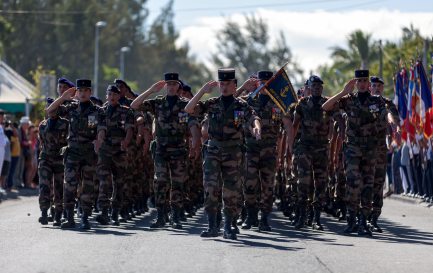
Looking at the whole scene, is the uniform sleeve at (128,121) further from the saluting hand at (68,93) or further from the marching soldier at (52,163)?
the saluting hand at (68,93)

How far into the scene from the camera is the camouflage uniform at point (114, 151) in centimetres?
1733

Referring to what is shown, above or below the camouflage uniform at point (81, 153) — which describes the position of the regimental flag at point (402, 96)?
above

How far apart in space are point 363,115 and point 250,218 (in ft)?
7.01

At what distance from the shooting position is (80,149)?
55.2 feet

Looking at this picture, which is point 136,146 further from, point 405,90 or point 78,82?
point 405,90

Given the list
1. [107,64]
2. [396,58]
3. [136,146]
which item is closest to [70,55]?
[107,64]

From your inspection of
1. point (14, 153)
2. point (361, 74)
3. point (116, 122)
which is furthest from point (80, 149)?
point (14, 153)

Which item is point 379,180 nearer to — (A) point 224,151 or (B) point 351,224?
(B) point 351,224

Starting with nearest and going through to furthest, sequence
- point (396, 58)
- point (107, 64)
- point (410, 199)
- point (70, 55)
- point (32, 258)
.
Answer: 1. point (32, 258)
2. point (410, 199)
3. point (396, 58)
4. point (70, 55)
5. point (107, 64)

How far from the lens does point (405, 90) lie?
28812 mm

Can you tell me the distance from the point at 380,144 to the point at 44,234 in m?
4.61

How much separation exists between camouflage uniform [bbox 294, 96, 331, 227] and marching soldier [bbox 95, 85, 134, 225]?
244 cm

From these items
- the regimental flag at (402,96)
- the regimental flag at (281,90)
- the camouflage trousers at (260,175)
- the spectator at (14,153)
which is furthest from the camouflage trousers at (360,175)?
the spectator at (14,153)

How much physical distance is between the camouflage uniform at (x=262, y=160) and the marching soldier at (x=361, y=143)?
3.66ft
